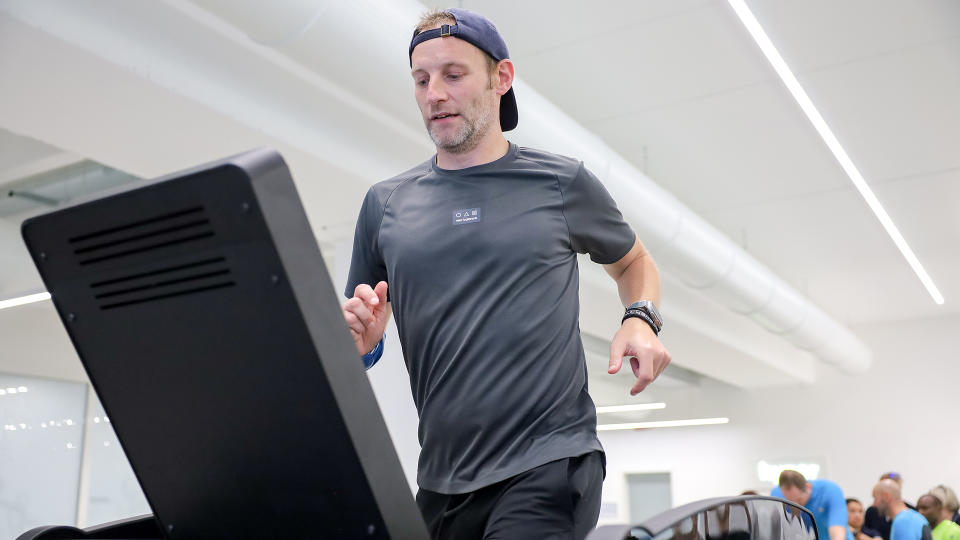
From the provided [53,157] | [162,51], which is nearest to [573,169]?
[162,51]

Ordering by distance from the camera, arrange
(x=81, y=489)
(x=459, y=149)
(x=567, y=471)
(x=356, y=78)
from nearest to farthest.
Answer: (x=567, y=471), (x=459, y=149), (x=356, y=78), (x=81, y=489)

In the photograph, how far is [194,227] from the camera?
A: 678 mm

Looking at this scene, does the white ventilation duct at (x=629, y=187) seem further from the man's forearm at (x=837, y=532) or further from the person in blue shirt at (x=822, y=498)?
the man's forearm at (x=837, y=532)

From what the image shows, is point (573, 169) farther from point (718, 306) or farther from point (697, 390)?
point (697, 390)

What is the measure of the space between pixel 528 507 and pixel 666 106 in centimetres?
459

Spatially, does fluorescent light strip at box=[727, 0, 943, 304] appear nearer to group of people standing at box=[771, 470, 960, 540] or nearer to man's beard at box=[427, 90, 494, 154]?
group of people standing at box=[771, 470, 960, 540]

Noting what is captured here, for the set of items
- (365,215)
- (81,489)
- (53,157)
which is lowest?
(81,489)

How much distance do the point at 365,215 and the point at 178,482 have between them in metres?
0.52

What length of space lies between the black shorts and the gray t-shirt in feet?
0.05

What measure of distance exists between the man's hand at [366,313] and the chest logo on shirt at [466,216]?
0.47ft

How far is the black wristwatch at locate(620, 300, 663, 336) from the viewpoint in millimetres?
1058

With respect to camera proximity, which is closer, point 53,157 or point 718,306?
point 53,157

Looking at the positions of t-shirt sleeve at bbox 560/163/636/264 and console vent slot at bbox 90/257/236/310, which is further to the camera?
t-shirt sleeve at bbox 560/163/636/264

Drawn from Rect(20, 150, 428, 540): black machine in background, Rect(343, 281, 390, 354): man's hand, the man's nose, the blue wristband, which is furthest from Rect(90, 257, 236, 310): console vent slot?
the man's nose
